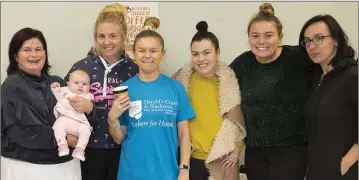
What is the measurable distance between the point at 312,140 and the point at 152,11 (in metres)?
1.49

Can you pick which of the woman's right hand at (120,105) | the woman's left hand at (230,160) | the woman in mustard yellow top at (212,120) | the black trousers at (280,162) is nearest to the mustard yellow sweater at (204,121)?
the woman in mustard yellow top at (212,120)


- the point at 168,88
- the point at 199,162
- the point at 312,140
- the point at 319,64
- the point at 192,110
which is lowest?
the point at 199,162

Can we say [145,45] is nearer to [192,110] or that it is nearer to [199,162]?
[192,110]

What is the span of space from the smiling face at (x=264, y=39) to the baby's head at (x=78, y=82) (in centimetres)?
100

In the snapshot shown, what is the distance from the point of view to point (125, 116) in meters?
1.92

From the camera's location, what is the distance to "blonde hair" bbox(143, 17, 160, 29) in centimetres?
258

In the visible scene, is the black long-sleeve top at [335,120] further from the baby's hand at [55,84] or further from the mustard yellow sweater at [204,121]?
the baby's hand at [55,84]

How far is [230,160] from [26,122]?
1155mm

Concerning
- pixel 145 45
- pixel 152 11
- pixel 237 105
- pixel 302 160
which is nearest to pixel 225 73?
pixel 237 105

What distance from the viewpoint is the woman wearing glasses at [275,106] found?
6.44ft

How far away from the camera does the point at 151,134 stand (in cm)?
182

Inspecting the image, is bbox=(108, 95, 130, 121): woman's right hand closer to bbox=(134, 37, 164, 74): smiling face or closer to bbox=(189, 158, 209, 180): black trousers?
bbox=(134, 37, 164, 74): smiling face

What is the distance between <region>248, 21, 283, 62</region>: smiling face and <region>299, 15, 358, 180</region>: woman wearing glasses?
0.22m

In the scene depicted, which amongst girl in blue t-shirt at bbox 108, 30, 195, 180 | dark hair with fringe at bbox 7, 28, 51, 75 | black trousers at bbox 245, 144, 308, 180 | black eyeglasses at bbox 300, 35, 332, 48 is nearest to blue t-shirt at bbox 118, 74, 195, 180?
girl in blue t-shirt at bbox 108, 30, 195, 180
